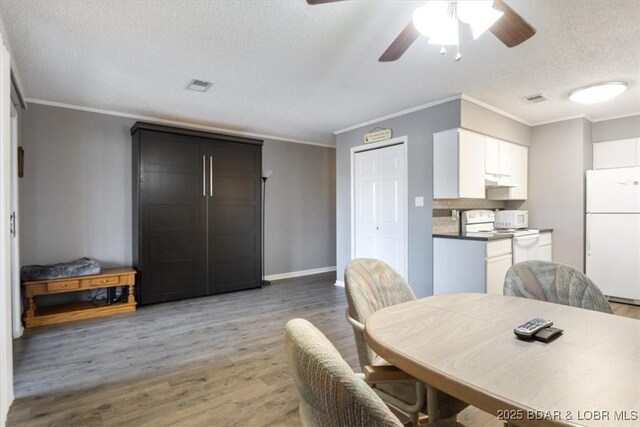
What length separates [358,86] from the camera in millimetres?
3350

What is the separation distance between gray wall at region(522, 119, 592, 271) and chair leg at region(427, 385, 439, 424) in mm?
4300

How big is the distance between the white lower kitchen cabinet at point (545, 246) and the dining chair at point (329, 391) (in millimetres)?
4563

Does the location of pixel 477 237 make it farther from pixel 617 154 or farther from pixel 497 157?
pixel 617 154

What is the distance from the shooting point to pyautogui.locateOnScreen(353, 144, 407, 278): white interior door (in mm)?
4266

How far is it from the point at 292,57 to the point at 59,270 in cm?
329

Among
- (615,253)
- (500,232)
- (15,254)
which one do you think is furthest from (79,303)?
(615,253)

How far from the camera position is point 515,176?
455 cm

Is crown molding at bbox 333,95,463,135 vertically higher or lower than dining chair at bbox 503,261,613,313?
higher

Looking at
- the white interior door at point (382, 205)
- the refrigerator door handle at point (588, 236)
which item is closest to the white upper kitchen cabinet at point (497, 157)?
the white interior door at point (382, 205)

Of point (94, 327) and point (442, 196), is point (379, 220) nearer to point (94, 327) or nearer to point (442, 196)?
point (442, 196)

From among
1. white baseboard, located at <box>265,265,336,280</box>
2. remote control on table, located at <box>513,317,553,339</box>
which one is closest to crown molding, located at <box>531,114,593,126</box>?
white baseboard, located at <box>265,265,336,280</box>

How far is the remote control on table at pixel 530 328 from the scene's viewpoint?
112cm

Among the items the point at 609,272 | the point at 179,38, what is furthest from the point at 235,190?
the point at 609,272

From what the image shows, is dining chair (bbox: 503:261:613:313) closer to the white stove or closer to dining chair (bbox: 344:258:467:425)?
dining chair (bbox: 344:258:467:425)
